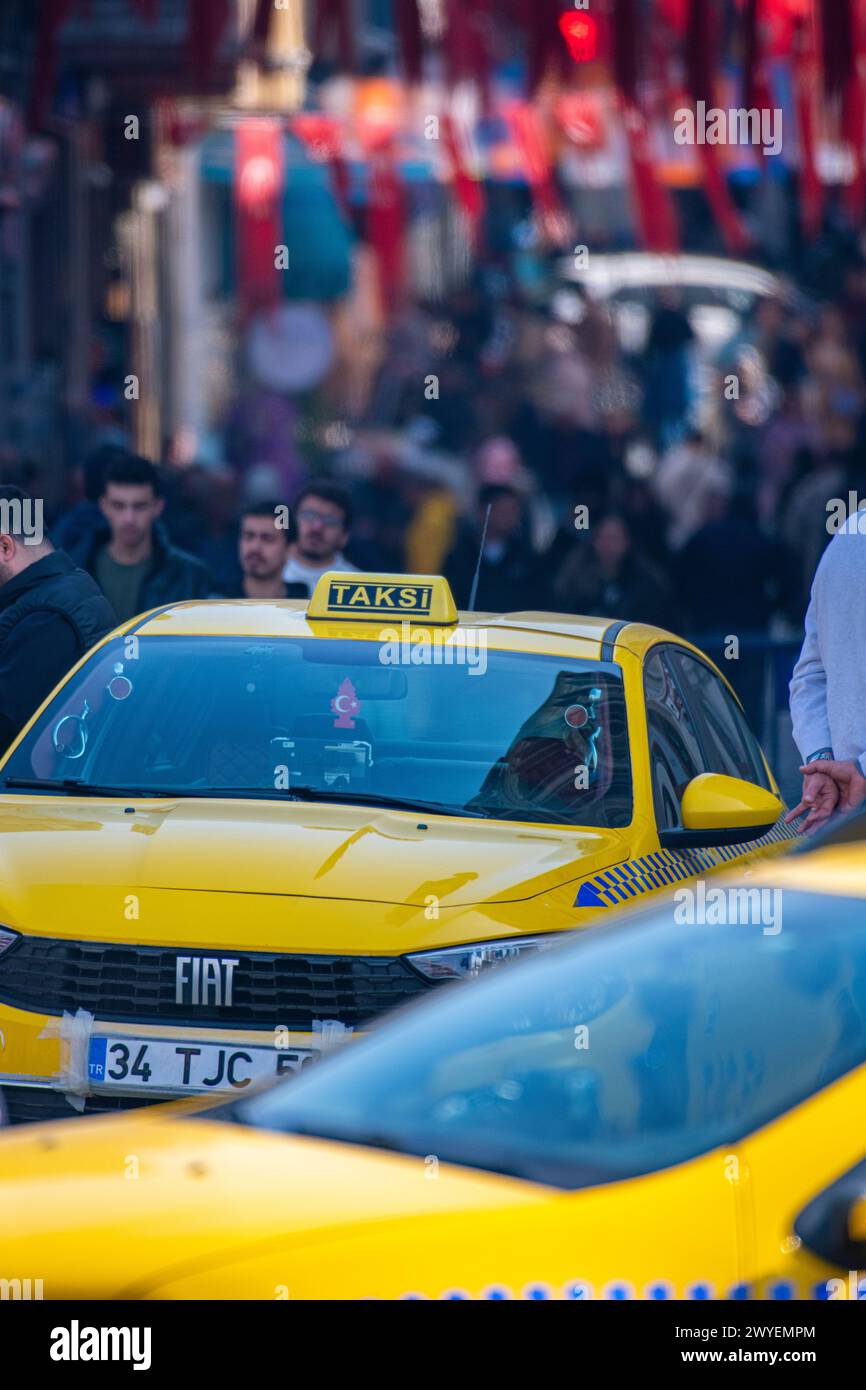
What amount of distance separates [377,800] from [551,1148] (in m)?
3.00

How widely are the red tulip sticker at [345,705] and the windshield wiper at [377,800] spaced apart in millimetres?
255

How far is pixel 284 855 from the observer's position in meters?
5.99

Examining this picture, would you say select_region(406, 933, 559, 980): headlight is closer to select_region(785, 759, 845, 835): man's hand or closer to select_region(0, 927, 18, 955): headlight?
select_region(785, 759, 845, 835): man's hand

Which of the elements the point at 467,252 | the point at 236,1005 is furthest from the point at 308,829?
the point at 467,252

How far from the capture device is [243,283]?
24.0 meters

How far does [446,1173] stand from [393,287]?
73.8 ft

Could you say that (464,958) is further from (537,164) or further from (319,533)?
(537,164)

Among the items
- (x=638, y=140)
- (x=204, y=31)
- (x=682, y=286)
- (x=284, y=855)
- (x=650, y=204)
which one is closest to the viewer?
(x=284, y=855)

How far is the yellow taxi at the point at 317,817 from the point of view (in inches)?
227

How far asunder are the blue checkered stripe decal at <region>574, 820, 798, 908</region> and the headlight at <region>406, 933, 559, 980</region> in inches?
10.4

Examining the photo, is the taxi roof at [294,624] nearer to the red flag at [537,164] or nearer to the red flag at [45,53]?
the red flag at [45,53]
